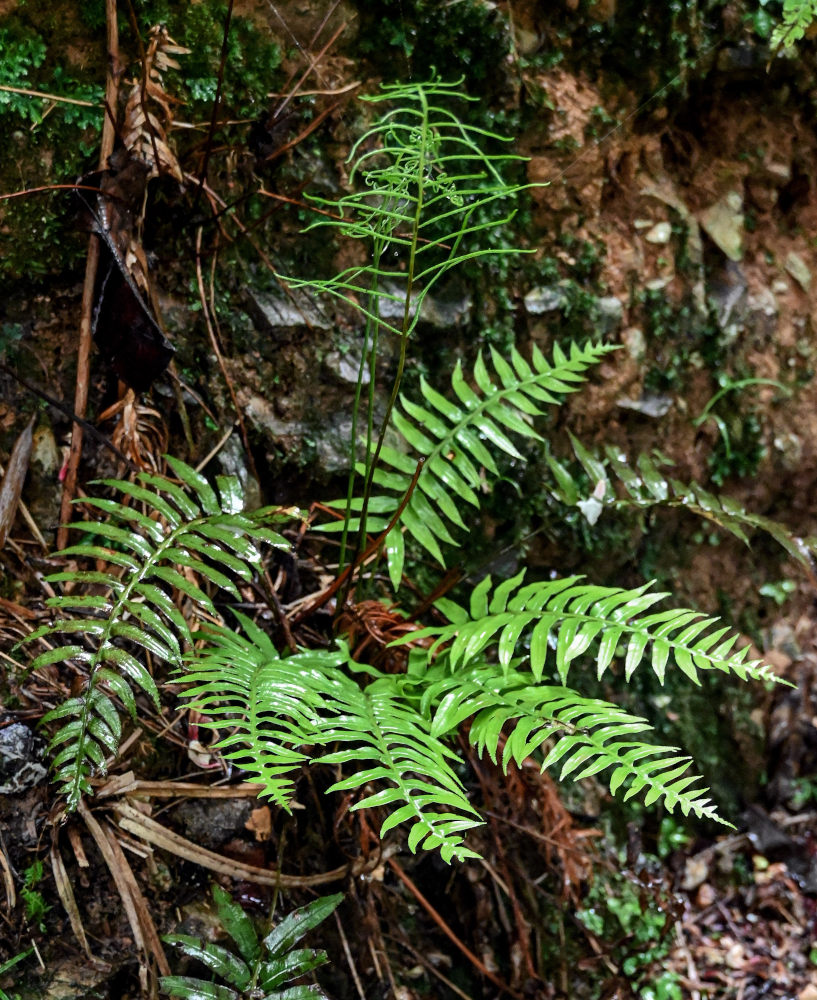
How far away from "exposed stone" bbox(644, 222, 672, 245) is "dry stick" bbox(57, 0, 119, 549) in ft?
6.05

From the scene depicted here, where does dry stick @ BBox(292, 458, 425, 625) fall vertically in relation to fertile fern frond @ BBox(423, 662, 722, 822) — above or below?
above

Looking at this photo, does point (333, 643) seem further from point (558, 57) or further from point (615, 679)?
point (558, 57)

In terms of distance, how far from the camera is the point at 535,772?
8.36 feet

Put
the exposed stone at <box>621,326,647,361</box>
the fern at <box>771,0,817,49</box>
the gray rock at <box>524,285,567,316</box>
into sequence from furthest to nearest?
the exposed stone at <box>621,326,647,361</box> < the gray rock at <box>524,285,567,316</box> < the fern at <box>771,0,817,49</box>

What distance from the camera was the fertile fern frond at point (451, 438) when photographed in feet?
8.20

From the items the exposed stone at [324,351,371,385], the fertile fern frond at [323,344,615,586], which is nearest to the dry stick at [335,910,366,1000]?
the fertile fern frond at [323,344,615,586]

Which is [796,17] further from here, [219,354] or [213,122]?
[219,354]

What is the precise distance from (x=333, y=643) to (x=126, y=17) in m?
1.79

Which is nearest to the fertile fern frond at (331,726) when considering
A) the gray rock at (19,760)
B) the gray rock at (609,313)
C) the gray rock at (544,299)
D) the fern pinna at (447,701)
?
the fern pinna at (447,701)

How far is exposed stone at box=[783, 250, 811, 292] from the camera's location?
11.0 ft

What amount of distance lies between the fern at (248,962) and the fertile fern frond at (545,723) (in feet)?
1.78

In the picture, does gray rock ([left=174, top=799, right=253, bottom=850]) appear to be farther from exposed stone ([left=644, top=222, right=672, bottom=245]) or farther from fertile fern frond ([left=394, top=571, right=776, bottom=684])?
exposed stone ([left=644, top=222, right=672, bottom=245])

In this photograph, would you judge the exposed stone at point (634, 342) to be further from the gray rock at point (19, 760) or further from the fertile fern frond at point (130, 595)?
the gray rock at point (19, 760)

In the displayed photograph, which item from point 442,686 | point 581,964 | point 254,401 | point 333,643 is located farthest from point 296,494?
point 581,964
